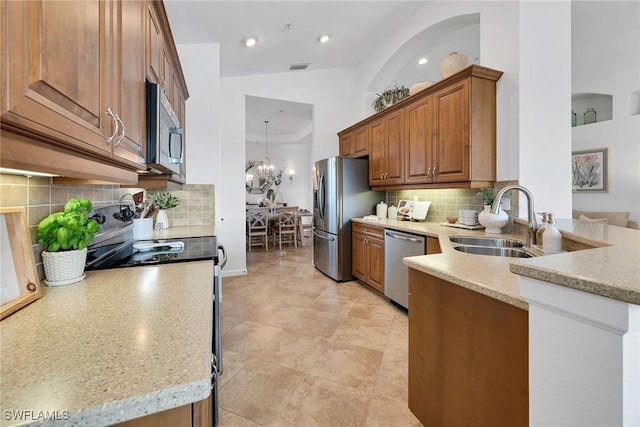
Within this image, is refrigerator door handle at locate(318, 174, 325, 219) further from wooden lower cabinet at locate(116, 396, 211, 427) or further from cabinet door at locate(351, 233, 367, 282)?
wooden lower cabinet at locate(116, 396, 211, 427)

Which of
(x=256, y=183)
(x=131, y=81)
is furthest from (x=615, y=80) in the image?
(x=256, y=183)

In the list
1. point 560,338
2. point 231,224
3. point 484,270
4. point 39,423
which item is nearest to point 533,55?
point 484,270

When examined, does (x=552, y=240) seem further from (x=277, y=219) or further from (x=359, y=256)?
(x=277, y=219)

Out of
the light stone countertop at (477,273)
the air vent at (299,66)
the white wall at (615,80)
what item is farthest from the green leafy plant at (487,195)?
the white wall at (615,80)

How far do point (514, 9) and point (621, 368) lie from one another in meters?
2.98

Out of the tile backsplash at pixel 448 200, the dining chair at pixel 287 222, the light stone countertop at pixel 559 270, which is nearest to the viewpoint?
the light stone countertop at pixel 559 270

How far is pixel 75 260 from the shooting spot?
105 cm

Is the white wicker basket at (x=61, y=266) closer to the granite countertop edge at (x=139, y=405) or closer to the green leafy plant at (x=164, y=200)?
the granite countertop edge at (x=139, y=405)

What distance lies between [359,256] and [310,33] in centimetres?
300

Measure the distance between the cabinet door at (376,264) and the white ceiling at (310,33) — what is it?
261cm

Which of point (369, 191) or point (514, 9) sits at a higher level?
point (514, 9)

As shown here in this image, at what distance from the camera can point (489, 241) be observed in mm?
2143

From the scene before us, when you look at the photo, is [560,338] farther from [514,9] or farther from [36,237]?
[514,9]

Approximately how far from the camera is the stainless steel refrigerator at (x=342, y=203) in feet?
12.8
